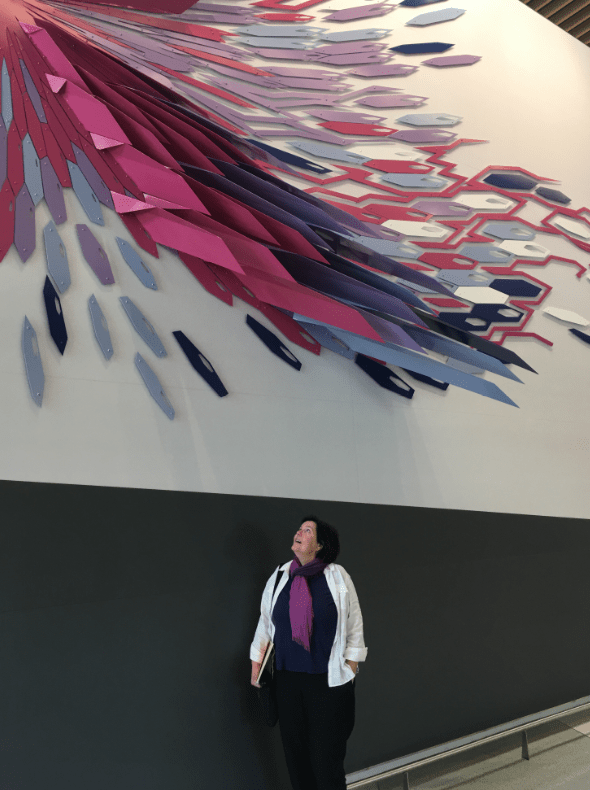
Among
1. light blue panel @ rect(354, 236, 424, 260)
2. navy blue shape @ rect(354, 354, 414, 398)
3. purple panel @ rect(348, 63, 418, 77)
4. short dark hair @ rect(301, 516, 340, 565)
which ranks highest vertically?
purple panel @ rect(348, 63, 418, 77)

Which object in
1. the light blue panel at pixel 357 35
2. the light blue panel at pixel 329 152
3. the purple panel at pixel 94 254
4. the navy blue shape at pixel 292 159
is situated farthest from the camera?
the light blue panel at pixel 357 35

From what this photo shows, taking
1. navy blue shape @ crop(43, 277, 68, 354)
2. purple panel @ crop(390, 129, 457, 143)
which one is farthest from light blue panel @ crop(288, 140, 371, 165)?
navy blue shape @ crop(43, 277, 68, 354)

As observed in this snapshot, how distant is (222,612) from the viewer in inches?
91.2

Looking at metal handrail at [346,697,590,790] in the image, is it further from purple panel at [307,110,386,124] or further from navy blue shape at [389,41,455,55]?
navy blue shape at [389,41,455,55]

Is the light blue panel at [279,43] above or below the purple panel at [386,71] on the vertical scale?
A: above

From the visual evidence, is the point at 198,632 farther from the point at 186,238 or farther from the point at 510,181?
the point at 510,181

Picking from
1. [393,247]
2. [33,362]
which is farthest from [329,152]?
[33,362]

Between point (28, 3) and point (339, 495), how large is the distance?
2.08 meters

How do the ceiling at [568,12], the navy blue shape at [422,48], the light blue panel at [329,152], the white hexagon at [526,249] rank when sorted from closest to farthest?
the light blue panel at [329,152] < the navy blue shape at [422,48] < the white hexagon at [526,249] < the ceiling at [568,12]

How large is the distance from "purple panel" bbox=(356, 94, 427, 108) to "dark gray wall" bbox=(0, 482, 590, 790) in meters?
1.90

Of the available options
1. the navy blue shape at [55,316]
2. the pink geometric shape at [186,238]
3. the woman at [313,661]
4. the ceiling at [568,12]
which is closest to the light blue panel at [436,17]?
the ceiling at [568,12]

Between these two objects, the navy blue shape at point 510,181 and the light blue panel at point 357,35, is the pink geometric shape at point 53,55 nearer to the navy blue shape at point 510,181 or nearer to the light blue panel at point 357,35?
the light blue panel at point 357,35

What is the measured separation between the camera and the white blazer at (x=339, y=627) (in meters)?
2.13

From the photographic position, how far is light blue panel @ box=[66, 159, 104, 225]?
218cm
